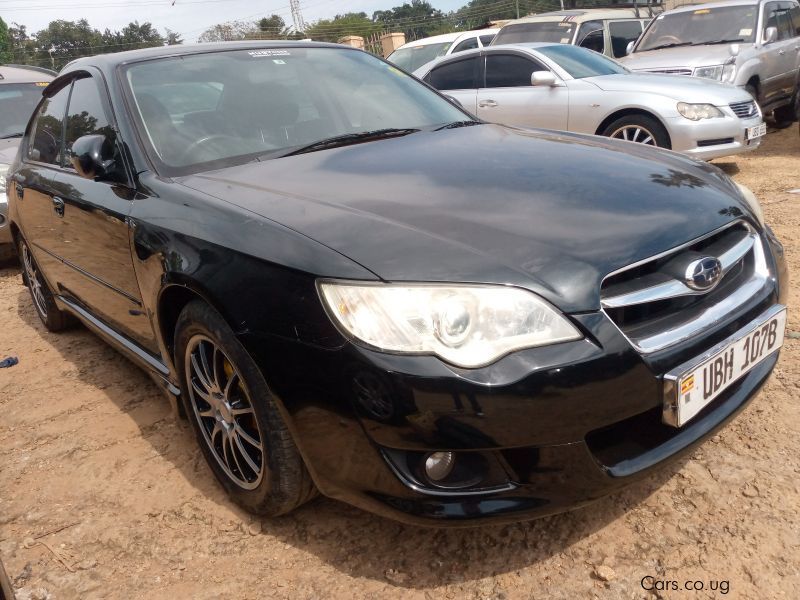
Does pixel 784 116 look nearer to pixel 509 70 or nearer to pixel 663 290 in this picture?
pixel 509 70

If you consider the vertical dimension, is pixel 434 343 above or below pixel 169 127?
below

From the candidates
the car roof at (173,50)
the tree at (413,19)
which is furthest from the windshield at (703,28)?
the tree at (413,19)

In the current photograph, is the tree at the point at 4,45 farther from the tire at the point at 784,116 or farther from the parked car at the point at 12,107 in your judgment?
the tire at the point at 784,116

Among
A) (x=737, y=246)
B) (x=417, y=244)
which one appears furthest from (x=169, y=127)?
(x=737, y=246)

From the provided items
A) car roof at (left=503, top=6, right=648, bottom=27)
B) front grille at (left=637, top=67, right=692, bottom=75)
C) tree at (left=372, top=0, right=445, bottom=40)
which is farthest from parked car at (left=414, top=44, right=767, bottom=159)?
tree at (left=372, top=0, right=445, bottom=40)

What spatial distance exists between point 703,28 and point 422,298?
887 centimetres

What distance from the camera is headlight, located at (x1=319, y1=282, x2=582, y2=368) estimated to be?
1625 millimetres

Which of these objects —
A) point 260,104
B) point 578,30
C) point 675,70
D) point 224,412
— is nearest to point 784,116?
point 675,70

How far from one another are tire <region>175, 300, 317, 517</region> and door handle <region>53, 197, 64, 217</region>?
125cm

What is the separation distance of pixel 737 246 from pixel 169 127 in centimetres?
201

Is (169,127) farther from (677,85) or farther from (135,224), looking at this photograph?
(677,85)

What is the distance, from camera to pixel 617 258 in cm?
176

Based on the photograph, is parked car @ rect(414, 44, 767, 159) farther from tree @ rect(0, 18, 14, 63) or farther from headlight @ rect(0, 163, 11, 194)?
tree @ rect(0, 18, 14, 63)

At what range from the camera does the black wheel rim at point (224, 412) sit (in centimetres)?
216
